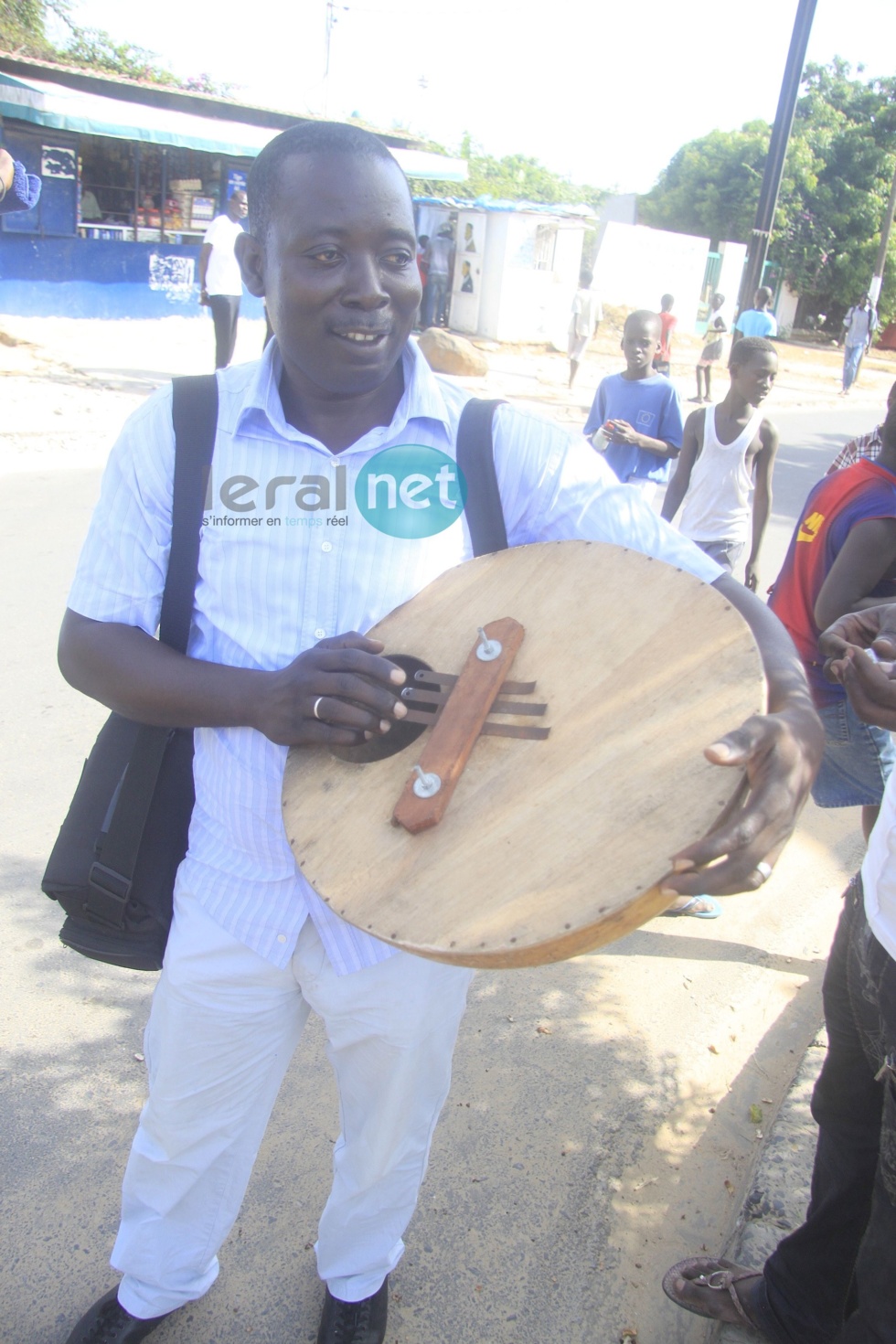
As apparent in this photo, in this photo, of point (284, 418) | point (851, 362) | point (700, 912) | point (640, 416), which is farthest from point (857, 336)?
point (284, 418)

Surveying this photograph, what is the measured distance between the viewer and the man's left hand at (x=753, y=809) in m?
1.12

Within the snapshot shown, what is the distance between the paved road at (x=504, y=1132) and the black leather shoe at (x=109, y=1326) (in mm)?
92

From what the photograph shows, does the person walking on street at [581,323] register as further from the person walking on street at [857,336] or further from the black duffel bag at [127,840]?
the black duffel bag at [127,840]

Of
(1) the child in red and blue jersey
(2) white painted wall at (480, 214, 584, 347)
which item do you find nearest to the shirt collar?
(1) the child in red and blue jersey

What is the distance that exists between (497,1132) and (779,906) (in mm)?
1604

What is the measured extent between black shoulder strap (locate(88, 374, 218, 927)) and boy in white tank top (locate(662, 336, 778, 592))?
361 cm

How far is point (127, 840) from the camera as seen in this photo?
1.65 m

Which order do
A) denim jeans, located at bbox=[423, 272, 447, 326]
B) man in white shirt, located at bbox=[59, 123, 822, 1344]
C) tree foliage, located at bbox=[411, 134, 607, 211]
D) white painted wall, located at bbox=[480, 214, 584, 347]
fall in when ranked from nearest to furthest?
man in white shirt, located at bbox=[59, 123, 822, 1344]
white painted wall, located at bbox=[480, 214, 584, 347]
denim jeans, located at bbox=[423, 272, 447, 326]
tree foliage, located at bbox=[411, 134, 607, 211]

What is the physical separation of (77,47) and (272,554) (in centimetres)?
2881

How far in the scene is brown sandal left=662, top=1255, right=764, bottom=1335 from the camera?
198 centimetres

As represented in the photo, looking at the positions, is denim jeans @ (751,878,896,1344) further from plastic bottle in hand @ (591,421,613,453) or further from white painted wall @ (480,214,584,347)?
white painted wall @ (480,214,584,347)

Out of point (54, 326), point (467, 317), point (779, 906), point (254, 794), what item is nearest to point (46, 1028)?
point (254, 794)

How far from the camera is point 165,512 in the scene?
5.06 feet

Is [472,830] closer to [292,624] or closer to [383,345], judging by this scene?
[292,624]
